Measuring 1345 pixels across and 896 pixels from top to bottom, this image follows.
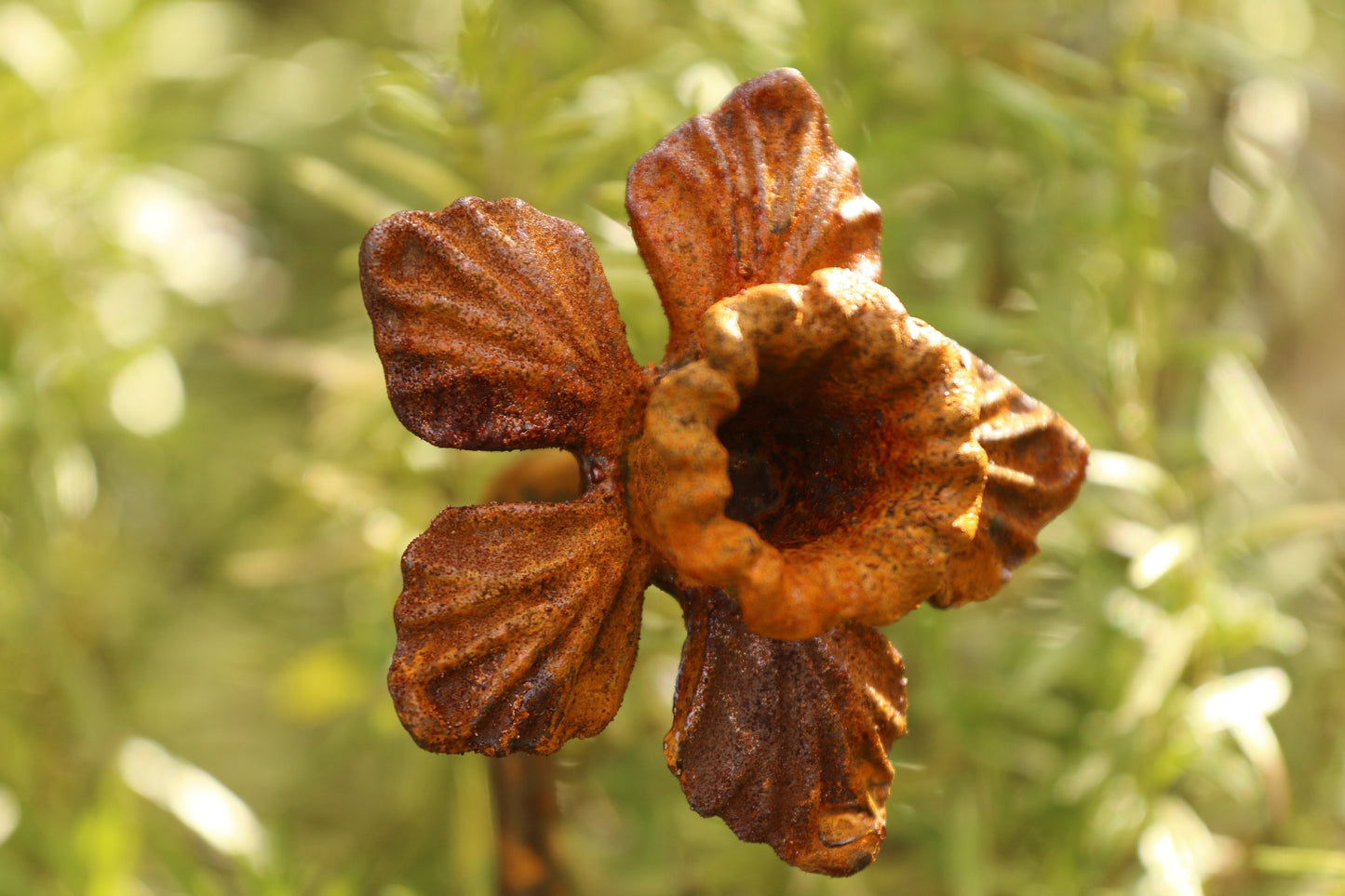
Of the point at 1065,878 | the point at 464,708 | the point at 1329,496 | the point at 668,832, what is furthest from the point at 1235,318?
the point at 464,708

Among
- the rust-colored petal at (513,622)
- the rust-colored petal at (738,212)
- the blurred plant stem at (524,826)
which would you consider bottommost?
the blurred plant stem at (524,826)

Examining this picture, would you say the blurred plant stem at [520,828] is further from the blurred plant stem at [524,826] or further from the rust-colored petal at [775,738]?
the rust-colored petal at [775,738]

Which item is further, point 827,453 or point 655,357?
point 655,357

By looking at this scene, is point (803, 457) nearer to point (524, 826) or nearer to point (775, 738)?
point (775, 738)

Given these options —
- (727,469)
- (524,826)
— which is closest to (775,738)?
(727,469)

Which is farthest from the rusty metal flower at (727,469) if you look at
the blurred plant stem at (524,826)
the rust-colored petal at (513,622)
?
the blurred plant stem at (524,826)

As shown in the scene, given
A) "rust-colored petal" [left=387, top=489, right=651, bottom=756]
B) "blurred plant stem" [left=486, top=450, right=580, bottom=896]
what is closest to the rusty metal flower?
"rust-colored petal" [left=387, top=489, right=651, bottom=756]
